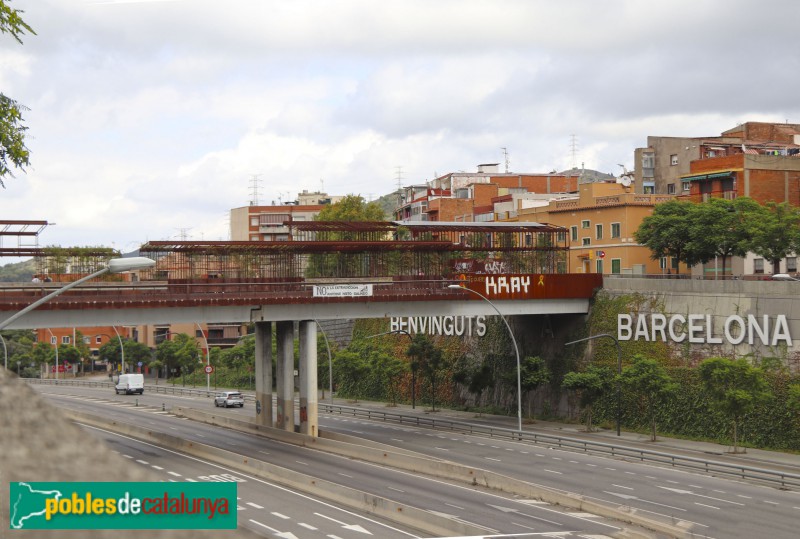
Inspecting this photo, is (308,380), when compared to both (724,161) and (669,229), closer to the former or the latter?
(669,229)

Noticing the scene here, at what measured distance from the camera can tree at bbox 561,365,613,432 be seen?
2537 inches

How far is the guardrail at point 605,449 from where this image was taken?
43.6 meters

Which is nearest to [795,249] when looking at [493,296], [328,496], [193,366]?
[493,296]

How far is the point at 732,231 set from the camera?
249 ft

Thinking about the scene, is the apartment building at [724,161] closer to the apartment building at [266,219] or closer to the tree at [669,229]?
the tree at [669,229]

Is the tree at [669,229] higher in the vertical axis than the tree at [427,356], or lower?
higher

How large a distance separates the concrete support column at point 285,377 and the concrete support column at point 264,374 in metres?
1.22

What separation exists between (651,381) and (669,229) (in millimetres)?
23819

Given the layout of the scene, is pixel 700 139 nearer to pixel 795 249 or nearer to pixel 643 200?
pixel 643 200

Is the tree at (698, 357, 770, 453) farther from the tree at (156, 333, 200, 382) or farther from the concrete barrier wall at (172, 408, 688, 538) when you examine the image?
the tree at (156, 333, 200, 382)

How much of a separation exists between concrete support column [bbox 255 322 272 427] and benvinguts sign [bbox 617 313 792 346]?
2529 centimetres

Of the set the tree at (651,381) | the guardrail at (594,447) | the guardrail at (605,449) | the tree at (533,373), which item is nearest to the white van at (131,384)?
the guardrail at (594,447)

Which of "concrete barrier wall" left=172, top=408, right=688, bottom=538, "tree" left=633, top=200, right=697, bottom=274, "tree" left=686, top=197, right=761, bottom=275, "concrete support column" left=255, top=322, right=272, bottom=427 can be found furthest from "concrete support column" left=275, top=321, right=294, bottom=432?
"tree" left=686, top=197, right=761, bottom=275

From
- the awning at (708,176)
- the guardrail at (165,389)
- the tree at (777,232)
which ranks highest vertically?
the awning at (708,176)
